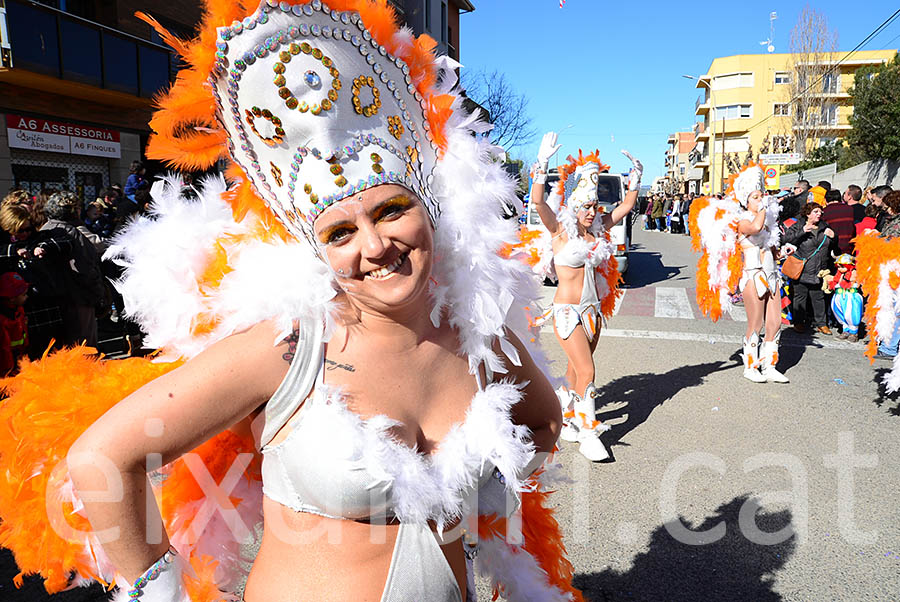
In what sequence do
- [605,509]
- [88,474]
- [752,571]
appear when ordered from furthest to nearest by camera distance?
[605,509], [752,571], [88,474]

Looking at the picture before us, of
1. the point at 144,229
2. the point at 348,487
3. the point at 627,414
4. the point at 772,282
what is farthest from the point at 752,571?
the point at 772,282

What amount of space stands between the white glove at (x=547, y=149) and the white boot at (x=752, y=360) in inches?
125

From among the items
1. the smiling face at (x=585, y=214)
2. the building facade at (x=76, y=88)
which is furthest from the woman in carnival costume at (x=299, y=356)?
the building facade at (x=76, y=88)

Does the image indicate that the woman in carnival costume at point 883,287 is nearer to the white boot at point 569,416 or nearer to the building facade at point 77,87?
the white boot at point 569,416

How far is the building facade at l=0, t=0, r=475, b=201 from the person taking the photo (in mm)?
Result: 9906

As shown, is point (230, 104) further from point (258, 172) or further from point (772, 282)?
point (772, 282)

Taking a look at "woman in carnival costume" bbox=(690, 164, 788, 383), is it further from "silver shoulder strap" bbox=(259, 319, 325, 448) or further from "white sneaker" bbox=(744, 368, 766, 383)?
"silver shoulder strap" bbox=(259, 319, 325, 448)

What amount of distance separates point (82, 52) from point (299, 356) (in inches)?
480

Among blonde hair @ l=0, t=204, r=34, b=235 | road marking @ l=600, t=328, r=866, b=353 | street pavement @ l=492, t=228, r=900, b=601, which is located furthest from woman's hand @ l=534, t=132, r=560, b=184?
blonde hair @ l=0, t=204, r=34, b=235

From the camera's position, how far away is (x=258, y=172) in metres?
1.39

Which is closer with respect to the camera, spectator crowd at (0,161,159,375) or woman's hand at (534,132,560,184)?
woman's hand at (534,132,560,184)

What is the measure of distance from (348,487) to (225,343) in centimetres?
40

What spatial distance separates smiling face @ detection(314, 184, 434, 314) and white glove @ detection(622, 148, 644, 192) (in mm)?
4787

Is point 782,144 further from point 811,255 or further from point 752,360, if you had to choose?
point 752,360
